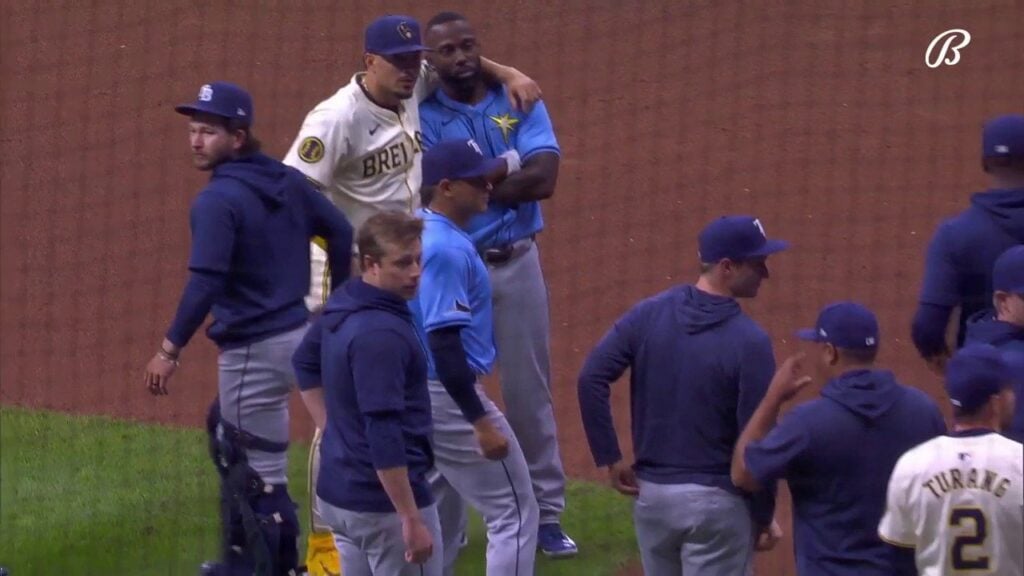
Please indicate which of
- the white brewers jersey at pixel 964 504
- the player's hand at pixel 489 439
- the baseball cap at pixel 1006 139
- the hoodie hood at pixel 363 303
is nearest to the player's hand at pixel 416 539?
the player's hand at pixel 489 439

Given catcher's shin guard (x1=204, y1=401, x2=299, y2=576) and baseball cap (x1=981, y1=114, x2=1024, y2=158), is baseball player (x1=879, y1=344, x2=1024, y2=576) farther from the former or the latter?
catcher's shin guard (x1=204, y1=401, x2=299, y2=576)

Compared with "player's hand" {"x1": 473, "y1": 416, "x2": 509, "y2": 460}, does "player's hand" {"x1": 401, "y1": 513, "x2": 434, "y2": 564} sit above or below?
below

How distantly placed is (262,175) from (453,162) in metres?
0.82

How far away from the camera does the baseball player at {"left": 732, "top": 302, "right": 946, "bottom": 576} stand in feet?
12.9

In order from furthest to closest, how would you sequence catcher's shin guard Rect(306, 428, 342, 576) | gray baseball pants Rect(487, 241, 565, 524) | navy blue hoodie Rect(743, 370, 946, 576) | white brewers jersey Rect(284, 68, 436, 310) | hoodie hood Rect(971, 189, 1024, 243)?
gray baseball pants Rect(487, 241, 565, 524)
white brewers jersey Rect(284, 68, 436, 310)
catcher's shin guard Rect(306, 428, 342, 576)
hoodie hood Rect(971, 189, 1024, 243)
navy blue hoodie Rect(743, 370, 946, 576)

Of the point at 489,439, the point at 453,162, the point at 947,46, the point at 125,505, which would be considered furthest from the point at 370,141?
the point at 947,46

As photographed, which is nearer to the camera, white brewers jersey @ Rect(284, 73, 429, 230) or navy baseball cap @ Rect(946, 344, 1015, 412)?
navy baseball cap @ Rect(946, 344, 1015, 412)

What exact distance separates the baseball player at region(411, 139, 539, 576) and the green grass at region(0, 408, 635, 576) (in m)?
0.90

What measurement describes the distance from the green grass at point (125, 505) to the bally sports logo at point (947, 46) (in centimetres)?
512

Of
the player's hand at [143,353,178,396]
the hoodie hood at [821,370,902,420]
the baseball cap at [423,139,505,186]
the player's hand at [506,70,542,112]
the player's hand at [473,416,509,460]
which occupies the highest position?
the player's hand at [506,70,542,112]

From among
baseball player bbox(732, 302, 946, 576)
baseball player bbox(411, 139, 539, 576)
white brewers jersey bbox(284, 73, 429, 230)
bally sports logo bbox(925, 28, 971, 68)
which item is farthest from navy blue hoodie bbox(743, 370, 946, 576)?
bally sports logo bbox(925, 28, 971, 68)

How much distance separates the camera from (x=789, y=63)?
1086cm

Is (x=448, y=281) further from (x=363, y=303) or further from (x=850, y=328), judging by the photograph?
(x=850, y=328)

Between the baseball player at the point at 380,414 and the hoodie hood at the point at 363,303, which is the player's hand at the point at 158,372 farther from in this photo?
the hoodie hood at the point at 363,303
